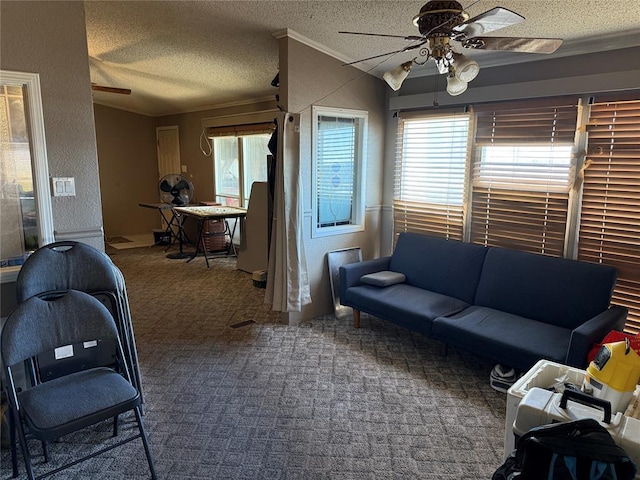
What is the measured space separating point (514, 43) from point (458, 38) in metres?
0.28

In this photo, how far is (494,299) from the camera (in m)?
3.23

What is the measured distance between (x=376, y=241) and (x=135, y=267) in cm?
331

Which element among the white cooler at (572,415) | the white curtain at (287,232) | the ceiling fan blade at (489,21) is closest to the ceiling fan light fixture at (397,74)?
the ceiling fan blade at (489,21)

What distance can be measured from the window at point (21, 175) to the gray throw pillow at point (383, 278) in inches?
91.5

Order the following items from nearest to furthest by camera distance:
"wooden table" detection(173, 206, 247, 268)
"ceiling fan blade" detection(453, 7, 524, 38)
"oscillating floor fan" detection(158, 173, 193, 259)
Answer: "ceiling fan blade" detection(453, 7, 524, 38), "wooden table" detection(173, 206, 247, 268), "oscillating floor fan" detection(158, 173, 193, 259)

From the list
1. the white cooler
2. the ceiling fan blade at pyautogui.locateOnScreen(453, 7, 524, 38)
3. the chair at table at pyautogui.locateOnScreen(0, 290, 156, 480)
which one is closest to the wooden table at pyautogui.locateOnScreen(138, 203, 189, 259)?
the chair at table at pyautogui.locateOnScreen(0, 290, 156, 480)

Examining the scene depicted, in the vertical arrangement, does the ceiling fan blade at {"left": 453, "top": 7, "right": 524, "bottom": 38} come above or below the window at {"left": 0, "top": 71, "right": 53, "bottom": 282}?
above

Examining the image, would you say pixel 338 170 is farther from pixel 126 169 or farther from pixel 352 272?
pixel 126 169

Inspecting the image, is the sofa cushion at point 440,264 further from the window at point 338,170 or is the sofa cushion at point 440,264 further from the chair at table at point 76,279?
the chair at table at point 76,279

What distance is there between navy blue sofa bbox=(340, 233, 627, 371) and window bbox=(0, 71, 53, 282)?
224 cm

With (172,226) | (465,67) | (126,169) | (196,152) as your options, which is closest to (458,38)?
(465,67)

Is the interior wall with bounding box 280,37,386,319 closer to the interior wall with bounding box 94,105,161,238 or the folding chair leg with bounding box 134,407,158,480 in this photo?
the folding chair leg with bounding box 134,407,158,480

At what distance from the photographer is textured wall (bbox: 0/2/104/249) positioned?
2.23 metres

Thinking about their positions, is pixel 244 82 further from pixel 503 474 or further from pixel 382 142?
pixel 503 474
